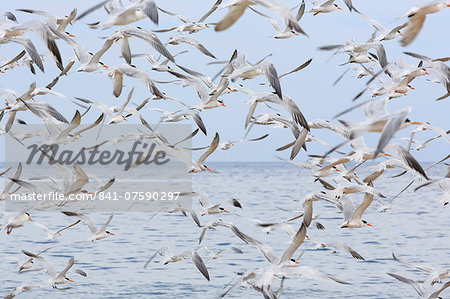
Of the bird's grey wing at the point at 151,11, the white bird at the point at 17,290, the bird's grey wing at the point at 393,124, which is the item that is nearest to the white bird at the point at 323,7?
the bird's grey wing at the point at 151,11

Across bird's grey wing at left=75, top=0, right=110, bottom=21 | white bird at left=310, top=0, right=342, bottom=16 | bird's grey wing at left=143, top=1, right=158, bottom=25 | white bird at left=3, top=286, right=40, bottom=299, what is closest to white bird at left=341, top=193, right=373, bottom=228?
white bird at left=310, top=0, right=342, bottom=16

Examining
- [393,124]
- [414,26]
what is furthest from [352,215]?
[393,124]

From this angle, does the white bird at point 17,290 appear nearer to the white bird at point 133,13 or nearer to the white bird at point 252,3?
the white bird at point 133,13

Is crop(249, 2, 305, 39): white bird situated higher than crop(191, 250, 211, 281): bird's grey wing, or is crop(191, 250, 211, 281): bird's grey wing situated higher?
crop(249, 2, 305, 39): white bird

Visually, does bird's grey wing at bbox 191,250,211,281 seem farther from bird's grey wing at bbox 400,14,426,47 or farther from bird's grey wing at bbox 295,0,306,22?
bird's grey wing at bbox 400,14,426,47

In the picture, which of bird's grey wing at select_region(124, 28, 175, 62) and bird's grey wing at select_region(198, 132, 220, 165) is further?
bird's grey wing at select_region(198, 132, 220, 165)

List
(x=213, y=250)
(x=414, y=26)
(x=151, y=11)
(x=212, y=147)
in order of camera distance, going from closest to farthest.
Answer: (x=151, y=11), (x=414, y=26), (x=212, y=147), (x=213, y=250)

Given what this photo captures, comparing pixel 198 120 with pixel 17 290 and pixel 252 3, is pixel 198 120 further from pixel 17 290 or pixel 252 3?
pixel 17 290

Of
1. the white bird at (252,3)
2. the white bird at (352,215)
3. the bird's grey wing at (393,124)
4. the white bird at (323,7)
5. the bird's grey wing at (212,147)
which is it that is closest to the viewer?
the bird's grey wing at (393,124)

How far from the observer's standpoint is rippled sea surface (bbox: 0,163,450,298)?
11516 millimetres

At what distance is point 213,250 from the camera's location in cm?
1486

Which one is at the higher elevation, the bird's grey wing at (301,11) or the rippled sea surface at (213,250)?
the bird's grey wing at (301,11)

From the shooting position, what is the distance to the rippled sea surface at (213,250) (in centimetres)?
1152

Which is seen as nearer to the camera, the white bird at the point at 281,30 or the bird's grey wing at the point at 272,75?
the bird's grey wing at the point at 272,75
